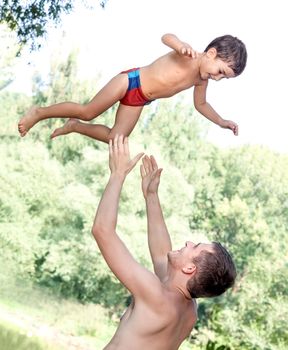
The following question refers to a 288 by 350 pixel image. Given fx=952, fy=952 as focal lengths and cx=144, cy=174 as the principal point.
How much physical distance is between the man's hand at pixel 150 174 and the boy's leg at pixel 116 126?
16 cm

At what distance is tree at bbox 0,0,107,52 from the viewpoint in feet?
21.4

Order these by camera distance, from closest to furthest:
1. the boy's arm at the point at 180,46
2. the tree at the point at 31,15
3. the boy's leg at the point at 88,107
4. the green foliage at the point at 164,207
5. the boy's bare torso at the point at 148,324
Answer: the boy's bare torso at the point at 148,324, the boy's arm at the point at 180,46, the boy's leg at the point at 88,107, the tree at the point at 31,15, the green foliage at the point at 164,207

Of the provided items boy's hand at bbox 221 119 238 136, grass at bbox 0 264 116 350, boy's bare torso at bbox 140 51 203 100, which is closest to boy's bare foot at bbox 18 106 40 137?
boy's bare torso at bbox 140 51 203 100

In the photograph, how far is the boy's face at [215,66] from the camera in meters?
3.18

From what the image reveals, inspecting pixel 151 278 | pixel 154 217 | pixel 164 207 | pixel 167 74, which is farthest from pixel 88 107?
pixel 164 207

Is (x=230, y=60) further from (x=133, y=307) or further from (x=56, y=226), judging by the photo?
(x=56, y=226)

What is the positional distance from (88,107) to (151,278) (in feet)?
2.62

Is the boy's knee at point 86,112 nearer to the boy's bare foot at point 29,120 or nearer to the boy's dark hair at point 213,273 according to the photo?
the boy's bare foot at point 29,120

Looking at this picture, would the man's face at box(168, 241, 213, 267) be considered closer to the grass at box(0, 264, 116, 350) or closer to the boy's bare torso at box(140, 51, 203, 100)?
the boy's bare torso at box(140, 51, 203, 100)

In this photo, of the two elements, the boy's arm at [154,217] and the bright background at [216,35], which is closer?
the boy's arm at [154,217]

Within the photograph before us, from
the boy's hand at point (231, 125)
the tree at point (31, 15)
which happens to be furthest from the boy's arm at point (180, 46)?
the tree at point (31, 15)

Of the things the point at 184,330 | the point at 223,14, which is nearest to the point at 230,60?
the point at 184,330

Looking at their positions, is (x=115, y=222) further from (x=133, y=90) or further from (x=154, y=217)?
(x=133, y=90)

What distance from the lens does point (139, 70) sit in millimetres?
3346
